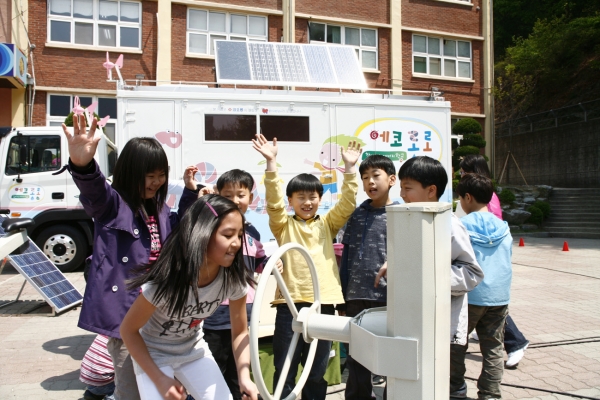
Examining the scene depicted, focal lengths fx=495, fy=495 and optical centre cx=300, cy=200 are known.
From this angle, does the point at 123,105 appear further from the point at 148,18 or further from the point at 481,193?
the point at 148,18

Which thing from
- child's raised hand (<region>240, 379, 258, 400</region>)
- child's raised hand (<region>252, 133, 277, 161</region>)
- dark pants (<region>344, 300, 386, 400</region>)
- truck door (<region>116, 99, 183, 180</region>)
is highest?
truck door (<region>116, 99, 183, 180</region>)

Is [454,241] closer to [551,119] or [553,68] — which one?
[551,119]

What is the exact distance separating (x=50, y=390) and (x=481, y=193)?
137 inches

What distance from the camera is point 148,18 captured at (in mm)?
16094

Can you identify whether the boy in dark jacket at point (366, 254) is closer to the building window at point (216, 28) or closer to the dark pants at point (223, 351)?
the dark pants at point (223, 351)

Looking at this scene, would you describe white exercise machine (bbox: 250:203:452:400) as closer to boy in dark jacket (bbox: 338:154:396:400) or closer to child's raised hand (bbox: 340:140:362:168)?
boy in dark jacket (bbox: 338:154:396:400)

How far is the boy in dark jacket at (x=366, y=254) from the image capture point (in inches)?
116

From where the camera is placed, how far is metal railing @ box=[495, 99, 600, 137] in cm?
1992

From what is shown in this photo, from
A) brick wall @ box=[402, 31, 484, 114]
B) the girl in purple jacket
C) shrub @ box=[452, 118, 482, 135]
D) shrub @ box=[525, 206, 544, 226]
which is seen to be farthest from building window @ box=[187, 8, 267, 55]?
the girl in purple jacket

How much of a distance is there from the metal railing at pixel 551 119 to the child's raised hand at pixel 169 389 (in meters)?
21.6

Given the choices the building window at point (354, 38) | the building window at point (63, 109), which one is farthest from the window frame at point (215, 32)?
the building window at point (63, 109)

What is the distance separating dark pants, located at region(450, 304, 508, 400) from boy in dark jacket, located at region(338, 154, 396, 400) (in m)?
0.68

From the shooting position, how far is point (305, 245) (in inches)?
125

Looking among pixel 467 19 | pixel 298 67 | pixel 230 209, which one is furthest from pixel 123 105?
pixel 467 19
